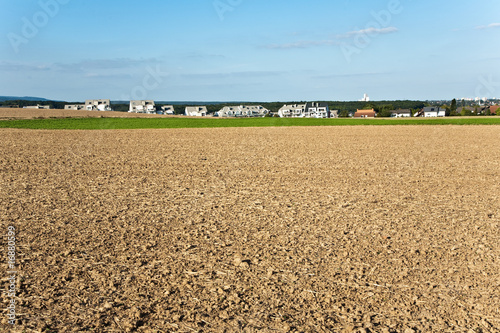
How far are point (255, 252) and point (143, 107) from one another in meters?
175

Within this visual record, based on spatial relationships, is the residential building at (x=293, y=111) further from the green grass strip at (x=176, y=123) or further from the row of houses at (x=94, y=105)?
the green grass strip at (x=176, y=123)

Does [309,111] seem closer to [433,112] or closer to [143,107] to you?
[433,112]

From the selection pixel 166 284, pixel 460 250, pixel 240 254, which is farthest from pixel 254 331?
pixel 460 250

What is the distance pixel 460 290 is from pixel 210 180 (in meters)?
10.4

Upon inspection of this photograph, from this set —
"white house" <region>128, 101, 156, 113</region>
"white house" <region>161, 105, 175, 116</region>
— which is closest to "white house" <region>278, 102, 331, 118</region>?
"white house" <region>161, 105, 175, 116</region>

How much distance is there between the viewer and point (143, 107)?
578 ft

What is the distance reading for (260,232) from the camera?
948 centimetres

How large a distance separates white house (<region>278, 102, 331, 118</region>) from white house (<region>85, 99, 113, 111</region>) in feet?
227

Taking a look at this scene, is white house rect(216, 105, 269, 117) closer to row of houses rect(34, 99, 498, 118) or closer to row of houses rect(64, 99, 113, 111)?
row of houses rect(34, 99, 498, 118)

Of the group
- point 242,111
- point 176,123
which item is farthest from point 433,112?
point 176,123

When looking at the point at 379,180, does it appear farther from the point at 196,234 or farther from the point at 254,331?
the point at 254,331

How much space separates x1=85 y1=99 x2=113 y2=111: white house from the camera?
170 metres

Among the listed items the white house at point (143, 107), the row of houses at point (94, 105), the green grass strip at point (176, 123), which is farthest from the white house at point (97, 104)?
the green grass strip at point (176, 123)

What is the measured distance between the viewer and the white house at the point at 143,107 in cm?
17512
